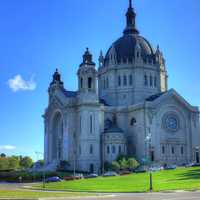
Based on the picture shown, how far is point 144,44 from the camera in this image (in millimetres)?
127250

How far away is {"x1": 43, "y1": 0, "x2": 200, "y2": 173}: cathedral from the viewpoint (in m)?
107

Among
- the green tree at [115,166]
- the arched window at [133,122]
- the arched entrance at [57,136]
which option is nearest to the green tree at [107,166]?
the green tree at [115,166]

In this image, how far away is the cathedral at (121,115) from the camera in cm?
10738

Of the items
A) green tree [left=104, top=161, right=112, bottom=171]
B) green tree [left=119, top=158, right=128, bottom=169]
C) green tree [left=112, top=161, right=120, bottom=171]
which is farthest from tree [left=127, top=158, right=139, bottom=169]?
green tree [left=104, top=161, right=112, bottom=171]

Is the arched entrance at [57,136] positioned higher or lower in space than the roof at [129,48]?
lower

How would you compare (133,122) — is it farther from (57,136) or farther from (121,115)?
(57,136)

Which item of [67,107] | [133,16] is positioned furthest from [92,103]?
[133,16]

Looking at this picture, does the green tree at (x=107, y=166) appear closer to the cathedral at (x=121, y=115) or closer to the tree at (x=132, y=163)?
the cathedral at (x=121, y=115)

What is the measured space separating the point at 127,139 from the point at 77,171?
17403 millimetres

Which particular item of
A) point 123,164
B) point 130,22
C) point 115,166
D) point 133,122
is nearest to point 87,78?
point 133,122

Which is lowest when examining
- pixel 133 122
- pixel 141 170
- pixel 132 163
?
pixel 141 170

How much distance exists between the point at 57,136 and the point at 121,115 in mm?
18228

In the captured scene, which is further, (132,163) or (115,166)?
(132,163)

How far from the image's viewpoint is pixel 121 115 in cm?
11619
